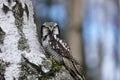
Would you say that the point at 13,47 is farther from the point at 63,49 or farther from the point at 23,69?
the point at 63,49

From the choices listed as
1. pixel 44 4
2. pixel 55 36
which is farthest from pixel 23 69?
pixel 44 4

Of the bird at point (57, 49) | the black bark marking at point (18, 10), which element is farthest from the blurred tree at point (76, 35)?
the black bark marking at point (18, 10)

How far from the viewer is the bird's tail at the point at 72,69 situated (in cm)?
343

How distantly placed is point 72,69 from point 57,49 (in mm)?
318

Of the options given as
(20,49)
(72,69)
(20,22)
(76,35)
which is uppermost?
(20,22)

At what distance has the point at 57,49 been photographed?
12.3ft

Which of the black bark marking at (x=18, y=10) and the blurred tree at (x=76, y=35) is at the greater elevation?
the black bark marking at (x=18, y=10)

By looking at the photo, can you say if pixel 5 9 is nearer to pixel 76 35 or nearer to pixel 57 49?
pixel 57 49

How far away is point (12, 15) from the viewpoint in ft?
11.1

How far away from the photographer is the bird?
3486 millimetres

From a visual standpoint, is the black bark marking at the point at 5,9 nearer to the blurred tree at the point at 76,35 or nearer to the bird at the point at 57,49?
the bird at the point at 57,49

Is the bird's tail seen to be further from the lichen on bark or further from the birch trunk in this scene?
the lichen on bark

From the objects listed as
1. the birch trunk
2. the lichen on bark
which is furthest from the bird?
the lichen on bark

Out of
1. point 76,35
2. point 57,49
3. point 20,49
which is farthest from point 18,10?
point 76,35
